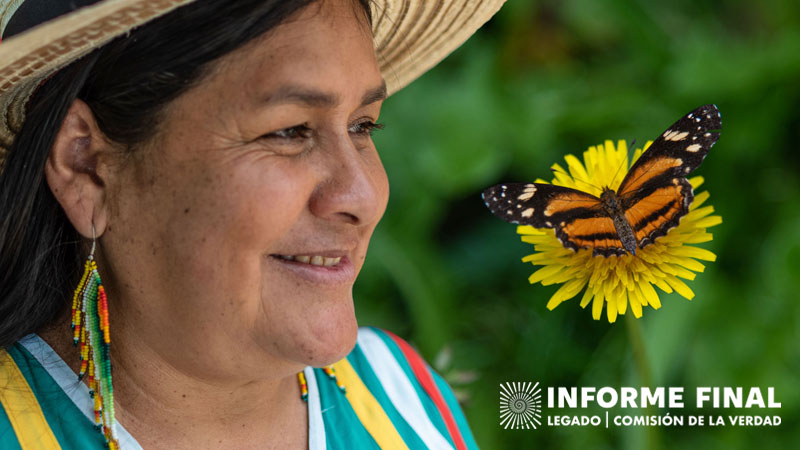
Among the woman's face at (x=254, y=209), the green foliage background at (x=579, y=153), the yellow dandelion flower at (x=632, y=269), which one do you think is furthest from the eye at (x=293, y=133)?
the green foliage background at (x=579, y=153)

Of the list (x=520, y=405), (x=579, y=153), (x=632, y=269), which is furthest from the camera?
(x=579, y=153)

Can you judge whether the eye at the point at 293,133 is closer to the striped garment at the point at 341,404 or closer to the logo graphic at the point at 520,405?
the striped garment at the point at 341,404

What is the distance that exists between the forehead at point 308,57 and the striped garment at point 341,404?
1.79 feet

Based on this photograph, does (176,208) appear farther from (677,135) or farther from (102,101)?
(677,135)

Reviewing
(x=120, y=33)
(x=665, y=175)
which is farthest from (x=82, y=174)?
(x=665, y=175)

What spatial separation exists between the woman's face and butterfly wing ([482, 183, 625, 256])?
233 millimetres

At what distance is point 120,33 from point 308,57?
0.25m

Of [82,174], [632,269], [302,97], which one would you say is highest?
[302,97]

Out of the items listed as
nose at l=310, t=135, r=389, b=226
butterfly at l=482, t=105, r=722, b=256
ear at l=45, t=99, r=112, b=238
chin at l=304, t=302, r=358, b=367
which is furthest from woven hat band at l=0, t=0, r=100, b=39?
butterfly at l=482, t=105, r=722, b=256

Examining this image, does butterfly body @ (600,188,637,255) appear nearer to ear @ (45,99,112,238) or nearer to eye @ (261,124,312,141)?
eye @ (261,124,312,141)

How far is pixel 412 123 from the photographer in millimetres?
2947

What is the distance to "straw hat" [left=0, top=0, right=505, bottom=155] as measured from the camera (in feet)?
3.41

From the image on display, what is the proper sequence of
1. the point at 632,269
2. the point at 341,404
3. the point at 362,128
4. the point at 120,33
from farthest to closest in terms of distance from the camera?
the point at 341,404, the point at 362,128, the point at 120,33, the point at 632,269

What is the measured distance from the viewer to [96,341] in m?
1.21
